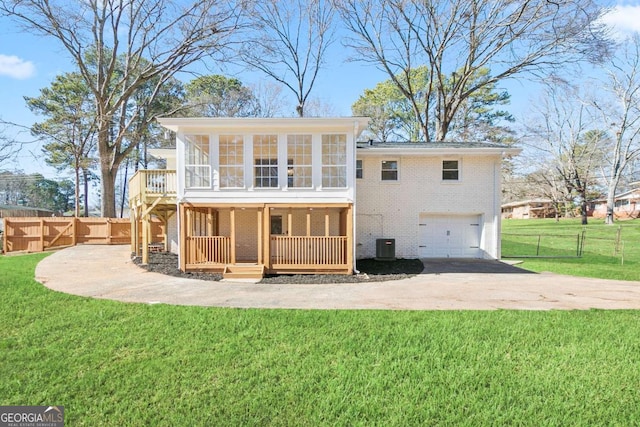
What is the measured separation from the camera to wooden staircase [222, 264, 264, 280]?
966 cm

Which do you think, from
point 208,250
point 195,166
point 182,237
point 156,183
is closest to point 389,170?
point 195,166

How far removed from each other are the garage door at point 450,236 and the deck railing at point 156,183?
10322 millimetres

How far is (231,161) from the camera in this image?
1069 centimetres

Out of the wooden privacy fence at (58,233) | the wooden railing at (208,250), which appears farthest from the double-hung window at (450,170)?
the wooden privacy fence at (58,233)

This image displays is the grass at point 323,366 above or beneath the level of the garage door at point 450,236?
beneath

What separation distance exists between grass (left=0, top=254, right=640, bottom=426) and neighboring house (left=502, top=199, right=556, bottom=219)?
132 feet

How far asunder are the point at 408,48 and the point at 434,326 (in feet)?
72.9

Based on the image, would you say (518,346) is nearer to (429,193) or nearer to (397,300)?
(397,300)

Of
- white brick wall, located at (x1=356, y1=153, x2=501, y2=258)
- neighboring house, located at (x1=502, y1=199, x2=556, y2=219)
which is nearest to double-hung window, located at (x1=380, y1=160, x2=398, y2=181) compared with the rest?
white brick wall, located at (x1=356, y1=153, x2=501, y2=258)

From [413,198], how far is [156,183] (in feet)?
34.3

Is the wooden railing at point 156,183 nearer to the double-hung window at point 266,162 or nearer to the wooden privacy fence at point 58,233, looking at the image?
the double-hung window at point 266,162

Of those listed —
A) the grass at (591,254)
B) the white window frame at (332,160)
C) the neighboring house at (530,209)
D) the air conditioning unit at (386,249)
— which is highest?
the white window frame at (332,160)

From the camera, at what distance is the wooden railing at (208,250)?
1042cm

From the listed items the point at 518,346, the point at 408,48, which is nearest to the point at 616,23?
the point at 408,48
